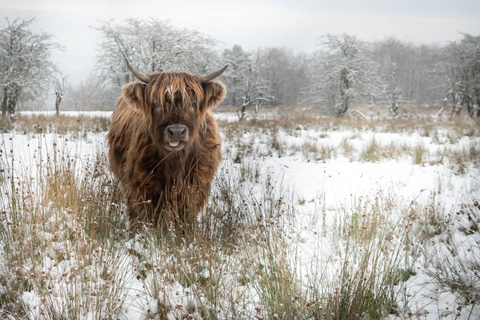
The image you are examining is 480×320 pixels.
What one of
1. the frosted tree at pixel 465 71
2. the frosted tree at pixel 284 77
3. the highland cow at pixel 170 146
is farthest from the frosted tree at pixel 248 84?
the frosted tree at pixel 465 71

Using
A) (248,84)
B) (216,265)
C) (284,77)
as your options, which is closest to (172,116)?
(216,265)

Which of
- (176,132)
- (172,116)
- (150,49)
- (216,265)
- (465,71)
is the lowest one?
(216,265)

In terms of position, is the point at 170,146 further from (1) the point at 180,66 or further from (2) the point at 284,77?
(2) the point at 284,77

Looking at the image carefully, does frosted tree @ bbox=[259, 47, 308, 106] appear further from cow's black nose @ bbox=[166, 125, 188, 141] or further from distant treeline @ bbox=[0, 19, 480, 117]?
cow's black nose @ bbox=[166, 125, 188, 141]

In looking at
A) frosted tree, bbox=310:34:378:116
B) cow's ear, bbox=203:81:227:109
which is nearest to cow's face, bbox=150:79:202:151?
cow's ear, bbox=203:81:227:109

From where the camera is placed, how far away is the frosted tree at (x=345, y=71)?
23.0 meters

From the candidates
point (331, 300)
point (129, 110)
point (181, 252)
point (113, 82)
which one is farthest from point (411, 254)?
point (113, 82)

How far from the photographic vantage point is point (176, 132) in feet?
8.54

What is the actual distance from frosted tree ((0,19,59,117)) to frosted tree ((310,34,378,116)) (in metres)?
19.2

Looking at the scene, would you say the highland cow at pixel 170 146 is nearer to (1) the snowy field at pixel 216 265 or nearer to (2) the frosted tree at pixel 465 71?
(1) the snowy field at pixel 216 265

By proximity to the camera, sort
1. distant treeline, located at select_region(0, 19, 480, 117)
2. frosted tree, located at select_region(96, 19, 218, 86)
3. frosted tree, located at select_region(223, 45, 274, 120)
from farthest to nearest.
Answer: frosted tree, located at select_region(223, 45, 274, 120) < frosted tree, located at select_region(96, 19, 218, 86) < distant treeline, located at select_region(0, 19, 480, 117)

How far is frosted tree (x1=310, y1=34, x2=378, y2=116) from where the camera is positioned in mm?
22953

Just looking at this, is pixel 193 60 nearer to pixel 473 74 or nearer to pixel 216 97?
pixel 216 97

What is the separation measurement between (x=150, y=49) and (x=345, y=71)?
51.9 feet
